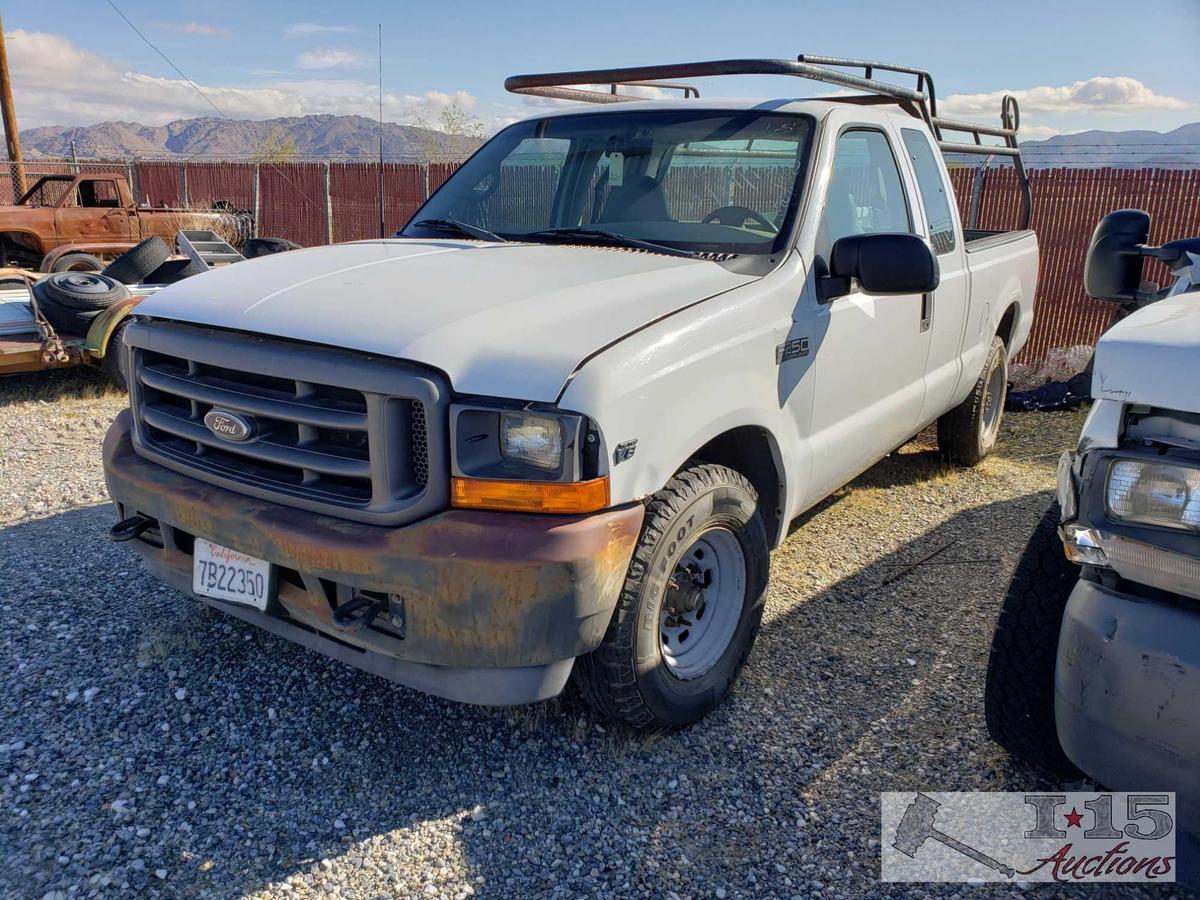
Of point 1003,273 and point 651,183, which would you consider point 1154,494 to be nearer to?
point 651,183

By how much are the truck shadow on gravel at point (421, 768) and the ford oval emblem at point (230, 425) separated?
38.8 inches

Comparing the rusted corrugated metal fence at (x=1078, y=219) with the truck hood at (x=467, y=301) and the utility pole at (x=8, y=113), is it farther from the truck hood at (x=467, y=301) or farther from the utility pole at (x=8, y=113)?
the utility pole at (x=8, y=113)

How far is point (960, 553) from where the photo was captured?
15.5ft

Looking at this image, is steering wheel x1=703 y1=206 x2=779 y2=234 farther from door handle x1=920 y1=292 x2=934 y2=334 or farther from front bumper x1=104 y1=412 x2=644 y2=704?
front bumper x1=104 y1=412 x2=644 y2=704

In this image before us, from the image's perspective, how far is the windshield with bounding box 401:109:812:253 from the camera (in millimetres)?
3527

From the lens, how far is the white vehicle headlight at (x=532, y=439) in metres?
2.38

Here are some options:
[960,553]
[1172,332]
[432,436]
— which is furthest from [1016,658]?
[960,553]

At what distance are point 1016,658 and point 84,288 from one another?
23.7 feet

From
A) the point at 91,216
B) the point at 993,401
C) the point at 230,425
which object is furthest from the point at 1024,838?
the point at 91,216

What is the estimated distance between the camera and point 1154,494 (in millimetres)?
2049

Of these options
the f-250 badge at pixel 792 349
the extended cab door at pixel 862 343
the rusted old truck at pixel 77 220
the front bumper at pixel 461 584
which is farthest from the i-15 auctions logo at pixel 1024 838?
the rusted old truck at pixel 77 220

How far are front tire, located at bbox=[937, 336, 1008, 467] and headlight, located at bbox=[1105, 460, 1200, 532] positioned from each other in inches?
144

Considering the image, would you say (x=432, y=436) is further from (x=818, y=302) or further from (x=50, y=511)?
(x=50, y=511)

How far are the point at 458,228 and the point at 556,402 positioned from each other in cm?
182
